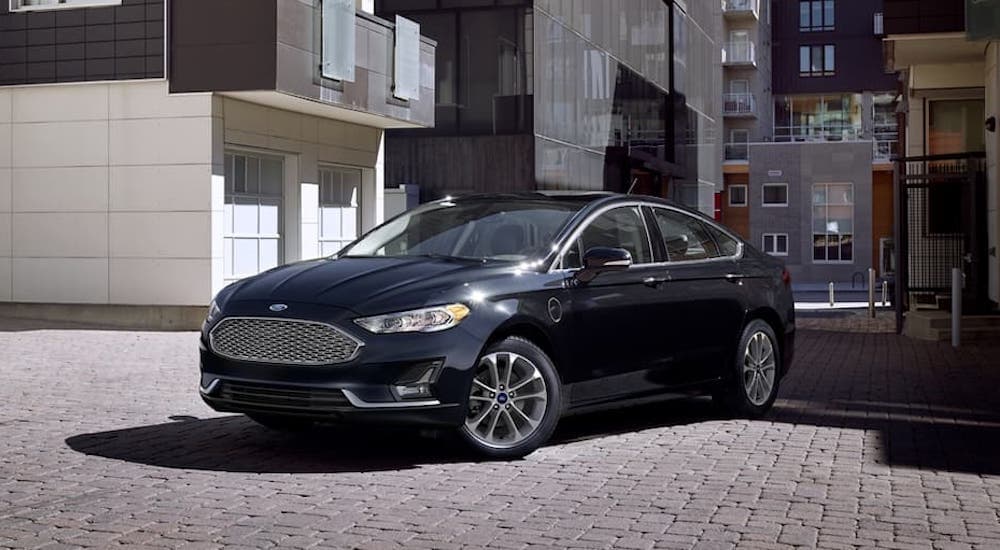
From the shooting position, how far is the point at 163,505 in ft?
20.6

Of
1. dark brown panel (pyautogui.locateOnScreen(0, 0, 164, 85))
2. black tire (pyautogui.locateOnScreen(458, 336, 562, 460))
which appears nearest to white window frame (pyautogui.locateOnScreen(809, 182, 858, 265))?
dark brown panel (pyautogui.locateOnScreen(0, 0, 164, 85))

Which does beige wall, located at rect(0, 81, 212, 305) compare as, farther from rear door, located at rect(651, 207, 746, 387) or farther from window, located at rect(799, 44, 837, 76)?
window, located at rect(799, 44, 837, 76)

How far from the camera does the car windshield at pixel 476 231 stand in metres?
8.29

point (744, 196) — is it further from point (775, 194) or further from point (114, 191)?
point (114, 191)

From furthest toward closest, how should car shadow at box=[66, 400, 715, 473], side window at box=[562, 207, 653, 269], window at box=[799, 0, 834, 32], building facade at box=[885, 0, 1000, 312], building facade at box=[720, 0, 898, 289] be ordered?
window at box=[799, 0, 834, 32], building facade at box=[720, 0, 898, 289], building facade at box=[885, 0, 1000, 312], side window at box=[562, 207, 653, 269], car shadow at box=[66, 400, 715, 473]

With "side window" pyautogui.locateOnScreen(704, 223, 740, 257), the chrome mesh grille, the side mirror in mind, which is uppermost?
"side window" pyautogui.locateOnScreen(704, 223, 740, 257)

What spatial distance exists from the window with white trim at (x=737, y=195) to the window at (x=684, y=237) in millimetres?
62910

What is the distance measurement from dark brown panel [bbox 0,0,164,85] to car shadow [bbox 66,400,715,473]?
11.1 m

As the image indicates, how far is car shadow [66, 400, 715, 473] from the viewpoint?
24.6ft

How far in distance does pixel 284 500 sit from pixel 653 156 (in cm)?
3750

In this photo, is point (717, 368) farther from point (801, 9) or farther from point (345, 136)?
point (801, 9)

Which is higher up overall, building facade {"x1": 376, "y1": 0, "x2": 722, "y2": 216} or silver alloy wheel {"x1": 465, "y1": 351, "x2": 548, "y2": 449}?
building facade {"x1": 376, "y1": 0, "x2": 722, "y2": 216}

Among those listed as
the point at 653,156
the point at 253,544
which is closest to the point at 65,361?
the point at 253,544

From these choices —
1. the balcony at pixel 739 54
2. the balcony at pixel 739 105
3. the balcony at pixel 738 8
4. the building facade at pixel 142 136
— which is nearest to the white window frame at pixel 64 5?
the building facade at pixel 142 136
